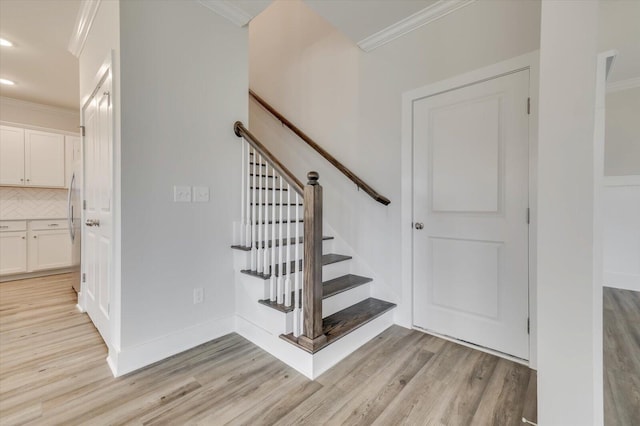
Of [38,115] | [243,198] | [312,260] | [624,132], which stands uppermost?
[38,115]

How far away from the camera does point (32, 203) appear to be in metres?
4.25

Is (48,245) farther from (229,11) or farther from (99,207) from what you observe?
(229,11)

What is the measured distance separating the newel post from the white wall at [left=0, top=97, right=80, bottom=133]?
5.24 meters

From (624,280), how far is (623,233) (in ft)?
0.98

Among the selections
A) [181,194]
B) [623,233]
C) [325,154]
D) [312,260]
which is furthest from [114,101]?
[623,233]

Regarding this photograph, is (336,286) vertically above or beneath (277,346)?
above

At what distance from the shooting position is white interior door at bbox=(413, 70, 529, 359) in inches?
73.5

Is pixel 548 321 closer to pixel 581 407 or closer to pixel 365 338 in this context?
pixel 581 407

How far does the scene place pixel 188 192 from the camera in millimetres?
2027

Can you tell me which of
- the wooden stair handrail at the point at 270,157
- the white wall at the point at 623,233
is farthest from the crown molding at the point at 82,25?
the white wall at the point at 623,233

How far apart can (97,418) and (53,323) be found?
168 cm

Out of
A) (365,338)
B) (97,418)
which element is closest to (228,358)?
(97,418)

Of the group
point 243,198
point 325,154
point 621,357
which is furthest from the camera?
point 325,154

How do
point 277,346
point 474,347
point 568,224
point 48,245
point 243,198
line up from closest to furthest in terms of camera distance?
point 568,224 < point 277,346 < point 474,347 < point 243,198 < point 48,245
